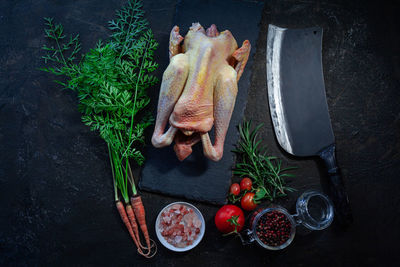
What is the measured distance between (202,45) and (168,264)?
1.58 meters

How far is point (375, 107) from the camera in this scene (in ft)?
7.89

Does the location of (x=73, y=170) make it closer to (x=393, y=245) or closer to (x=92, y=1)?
(x=92, y=1)

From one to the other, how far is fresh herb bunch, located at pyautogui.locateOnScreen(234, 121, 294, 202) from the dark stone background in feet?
0.29

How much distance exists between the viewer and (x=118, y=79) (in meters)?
2.27

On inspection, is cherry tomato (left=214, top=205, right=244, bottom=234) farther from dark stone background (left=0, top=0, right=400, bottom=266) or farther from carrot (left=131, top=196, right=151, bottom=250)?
carrot (left=131, top=196, right=151, bottom=250)

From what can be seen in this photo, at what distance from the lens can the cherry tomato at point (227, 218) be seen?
6.95 feet

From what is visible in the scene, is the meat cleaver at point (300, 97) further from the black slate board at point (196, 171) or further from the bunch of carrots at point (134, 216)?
the bunch of carrots at point (134, 216)

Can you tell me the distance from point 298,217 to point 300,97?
87cm

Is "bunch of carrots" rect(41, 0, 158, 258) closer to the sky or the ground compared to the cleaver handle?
closer to the sky

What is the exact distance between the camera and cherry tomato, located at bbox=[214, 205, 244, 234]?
6.95 ft

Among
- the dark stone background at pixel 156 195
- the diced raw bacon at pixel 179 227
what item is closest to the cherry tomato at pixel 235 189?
the dark stone background at pixel 156 195

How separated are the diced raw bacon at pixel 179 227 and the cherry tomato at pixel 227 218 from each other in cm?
15

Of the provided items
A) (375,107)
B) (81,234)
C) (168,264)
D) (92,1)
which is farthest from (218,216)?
(92,1)

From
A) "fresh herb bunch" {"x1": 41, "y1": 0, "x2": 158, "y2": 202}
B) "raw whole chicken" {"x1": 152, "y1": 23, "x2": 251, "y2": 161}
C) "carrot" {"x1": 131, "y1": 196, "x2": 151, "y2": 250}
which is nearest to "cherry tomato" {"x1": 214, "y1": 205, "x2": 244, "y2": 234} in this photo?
"raw whole chicken" {"x1": 152, "y1": 23, "x2": 251, "y2": 161}
